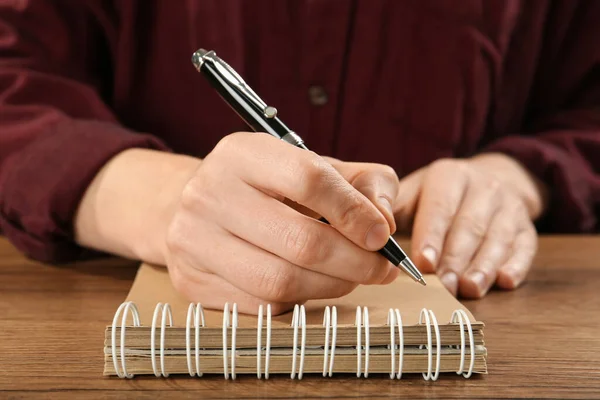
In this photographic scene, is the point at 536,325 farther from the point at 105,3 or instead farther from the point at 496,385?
the point at 105,3

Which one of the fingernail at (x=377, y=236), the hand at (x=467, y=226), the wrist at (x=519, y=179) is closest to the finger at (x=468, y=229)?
the hand at (x=467, y=226)

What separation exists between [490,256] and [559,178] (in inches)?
15.0

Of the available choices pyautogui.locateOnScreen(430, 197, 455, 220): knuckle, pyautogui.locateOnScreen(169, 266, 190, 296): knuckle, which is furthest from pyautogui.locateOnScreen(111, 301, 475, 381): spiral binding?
pyautogui.locateOnScreen(430, 197, 455, 220): knuckle

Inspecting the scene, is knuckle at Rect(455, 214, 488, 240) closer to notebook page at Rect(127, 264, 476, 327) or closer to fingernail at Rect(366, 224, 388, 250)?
notebook page at Rect(127, 264, 476, 327)

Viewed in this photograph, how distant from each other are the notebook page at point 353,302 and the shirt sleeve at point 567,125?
1.73ft

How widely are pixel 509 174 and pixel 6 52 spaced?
2.88 ft

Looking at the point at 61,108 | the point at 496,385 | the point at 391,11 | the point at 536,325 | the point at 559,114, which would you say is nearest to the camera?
the point at 496,385

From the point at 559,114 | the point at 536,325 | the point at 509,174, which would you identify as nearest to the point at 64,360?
the point at 536,325

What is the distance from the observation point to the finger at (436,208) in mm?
911

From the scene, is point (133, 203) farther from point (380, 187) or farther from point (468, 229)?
point (468, 229)

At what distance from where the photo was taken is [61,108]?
117cm

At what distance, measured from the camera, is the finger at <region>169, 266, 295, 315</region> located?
708 millimetres

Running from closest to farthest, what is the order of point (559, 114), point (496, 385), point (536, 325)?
point (496, 385)
point (536, 325)
point (559, 114)

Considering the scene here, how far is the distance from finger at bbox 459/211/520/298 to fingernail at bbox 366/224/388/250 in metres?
0.24
